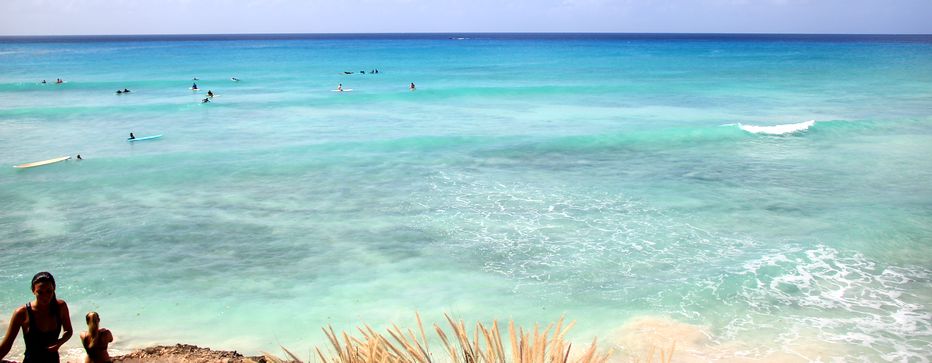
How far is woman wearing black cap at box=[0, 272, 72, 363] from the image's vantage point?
214 inches

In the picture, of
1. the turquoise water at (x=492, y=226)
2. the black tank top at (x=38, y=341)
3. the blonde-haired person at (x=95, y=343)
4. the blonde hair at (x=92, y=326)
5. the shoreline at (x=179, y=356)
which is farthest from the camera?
the turquoise water at (x=492, y=226)

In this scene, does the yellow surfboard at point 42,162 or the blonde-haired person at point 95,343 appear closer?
the blonde-haired person at point 95,343

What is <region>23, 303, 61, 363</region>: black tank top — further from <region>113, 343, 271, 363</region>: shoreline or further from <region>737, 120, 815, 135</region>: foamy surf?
<region>737, 120, 815, 135</region>: foamy surf

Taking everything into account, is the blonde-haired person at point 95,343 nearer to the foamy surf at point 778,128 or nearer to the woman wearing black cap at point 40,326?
the woman wearing black cap at point 40,326

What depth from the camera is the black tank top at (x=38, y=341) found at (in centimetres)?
553

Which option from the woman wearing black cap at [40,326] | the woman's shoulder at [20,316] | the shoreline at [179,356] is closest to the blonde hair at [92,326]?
the woman wearing black cap at [40,326]

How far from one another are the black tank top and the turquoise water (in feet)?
7.89

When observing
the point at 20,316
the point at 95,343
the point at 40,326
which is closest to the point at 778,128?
the point at 95,343

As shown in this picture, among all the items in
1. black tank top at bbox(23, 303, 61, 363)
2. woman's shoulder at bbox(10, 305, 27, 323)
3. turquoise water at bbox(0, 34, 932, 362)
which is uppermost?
woman's shoulder at bbox(10, 305, 27, 323)

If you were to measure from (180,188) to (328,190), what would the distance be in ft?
12.7

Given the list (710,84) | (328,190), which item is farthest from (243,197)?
(710,84)

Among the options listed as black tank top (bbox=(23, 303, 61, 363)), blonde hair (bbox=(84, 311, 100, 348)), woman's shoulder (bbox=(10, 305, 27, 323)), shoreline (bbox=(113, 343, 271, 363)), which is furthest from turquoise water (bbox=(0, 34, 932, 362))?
woman's shoulder (bbox=(10, 305, 27, 323))

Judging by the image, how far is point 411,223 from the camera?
13359mm

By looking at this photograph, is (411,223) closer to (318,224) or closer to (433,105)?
(318,224)
